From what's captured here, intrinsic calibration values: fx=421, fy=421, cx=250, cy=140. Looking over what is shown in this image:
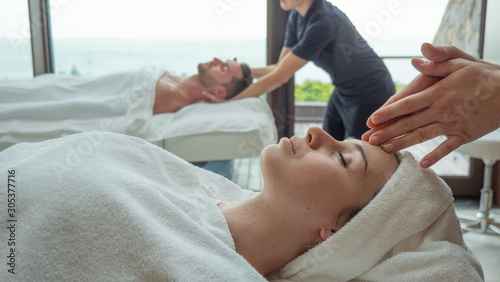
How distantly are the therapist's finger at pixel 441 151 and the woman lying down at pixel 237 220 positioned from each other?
22 mm

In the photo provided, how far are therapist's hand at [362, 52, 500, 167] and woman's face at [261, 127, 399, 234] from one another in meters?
0.06

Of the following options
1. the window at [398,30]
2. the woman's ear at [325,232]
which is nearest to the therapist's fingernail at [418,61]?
the woman's ear at [325,232]

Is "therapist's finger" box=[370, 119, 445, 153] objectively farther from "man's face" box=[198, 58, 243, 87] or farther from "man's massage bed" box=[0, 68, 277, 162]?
"man's face" box=[198, 58, 243, 87]

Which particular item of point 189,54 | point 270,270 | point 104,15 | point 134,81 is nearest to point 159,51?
point 189,54

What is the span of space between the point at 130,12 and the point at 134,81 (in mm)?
710

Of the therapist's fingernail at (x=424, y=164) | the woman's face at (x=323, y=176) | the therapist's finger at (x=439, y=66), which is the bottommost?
the woman's face at (x=323, y=176)

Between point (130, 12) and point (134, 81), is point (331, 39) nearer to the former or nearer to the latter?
point (134, 81)

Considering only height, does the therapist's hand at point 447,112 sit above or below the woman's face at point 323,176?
above

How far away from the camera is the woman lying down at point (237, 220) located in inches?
31.5

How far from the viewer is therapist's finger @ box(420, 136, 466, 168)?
940mm

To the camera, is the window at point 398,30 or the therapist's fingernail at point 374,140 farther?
the window at point 398,30

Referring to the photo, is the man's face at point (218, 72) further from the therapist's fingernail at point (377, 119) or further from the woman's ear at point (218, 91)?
the therapist's fingernail at point (377, 119)

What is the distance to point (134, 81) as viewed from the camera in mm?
2277

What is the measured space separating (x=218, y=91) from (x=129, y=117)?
702mm
